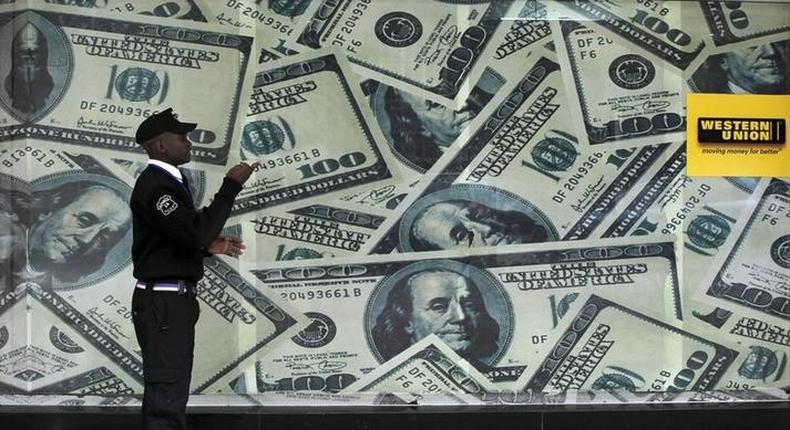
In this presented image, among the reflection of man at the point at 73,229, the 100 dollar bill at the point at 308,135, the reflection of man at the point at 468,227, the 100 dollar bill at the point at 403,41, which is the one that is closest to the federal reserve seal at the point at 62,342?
the reflection of man at the point at 73,229

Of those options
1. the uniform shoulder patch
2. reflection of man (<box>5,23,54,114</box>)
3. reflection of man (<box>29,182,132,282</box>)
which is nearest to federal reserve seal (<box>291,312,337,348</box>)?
reflection of man (<box>29,182,132,282</box>)

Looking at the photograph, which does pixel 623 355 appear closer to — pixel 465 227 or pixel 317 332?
pixel 465 227

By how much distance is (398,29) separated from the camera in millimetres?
5980

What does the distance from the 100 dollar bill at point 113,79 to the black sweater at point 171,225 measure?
5.18 feet

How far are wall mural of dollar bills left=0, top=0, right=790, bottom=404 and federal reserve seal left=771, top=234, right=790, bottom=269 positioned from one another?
18 mm

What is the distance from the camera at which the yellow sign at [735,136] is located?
19.8ft

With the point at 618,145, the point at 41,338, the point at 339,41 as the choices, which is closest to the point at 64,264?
the point at 41,338

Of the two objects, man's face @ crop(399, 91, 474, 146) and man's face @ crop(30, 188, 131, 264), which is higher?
man's face @ crop(399, 91, 474, 146)

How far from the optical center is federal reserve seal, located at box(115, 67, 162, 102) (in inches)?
233

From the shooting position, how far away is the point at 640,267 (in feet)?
19.8

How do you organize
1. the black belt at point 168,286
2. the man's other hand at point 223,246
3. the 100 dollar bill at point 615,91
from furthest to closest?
the 100 dollar bill at point 615,91, the man's other hand at point 223,246, the black belt at point 168,286
